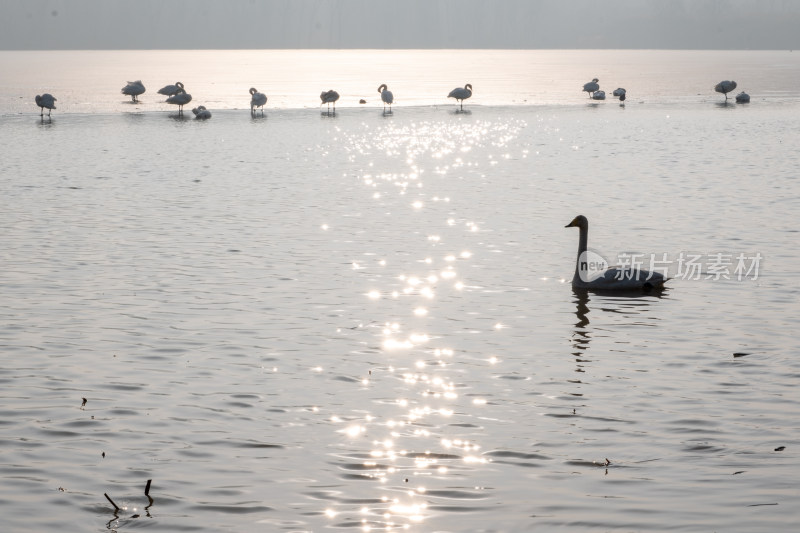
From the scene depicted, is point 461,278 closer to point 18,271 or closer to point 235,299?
point 235,299

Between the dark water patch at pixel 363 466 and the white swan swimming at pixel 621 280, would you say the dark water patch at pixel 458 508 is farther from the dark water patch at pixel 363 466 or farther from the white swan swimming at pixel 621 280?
the white swan swimming at pixel 621 280

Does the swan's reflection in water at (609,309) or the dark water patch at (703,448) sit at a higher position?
the swan's reflection in water at (609,309)

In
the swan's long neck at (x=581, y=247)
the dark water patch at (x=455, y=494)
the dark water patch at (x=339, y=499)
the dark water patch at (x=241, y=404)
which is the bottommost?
the dark water patch at (x=339, y=499)

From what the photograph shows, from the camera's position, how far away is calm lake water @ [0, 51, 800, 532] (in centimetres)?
902

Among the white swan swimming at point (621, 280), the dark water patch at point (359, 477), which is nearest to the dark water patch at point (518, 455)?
the dark water patch at point (359, 477)

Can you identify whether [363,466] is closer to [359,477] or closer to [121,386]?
[359,477]

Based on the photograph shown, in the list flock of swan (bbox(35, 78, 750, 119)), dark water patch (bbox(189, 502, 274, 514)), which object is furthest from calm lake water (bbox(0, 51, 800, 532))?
flock of swan (bbox(35, 78, 750, 119))

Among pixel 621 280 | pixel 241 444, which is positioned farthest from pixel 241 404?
pixel 621 280
